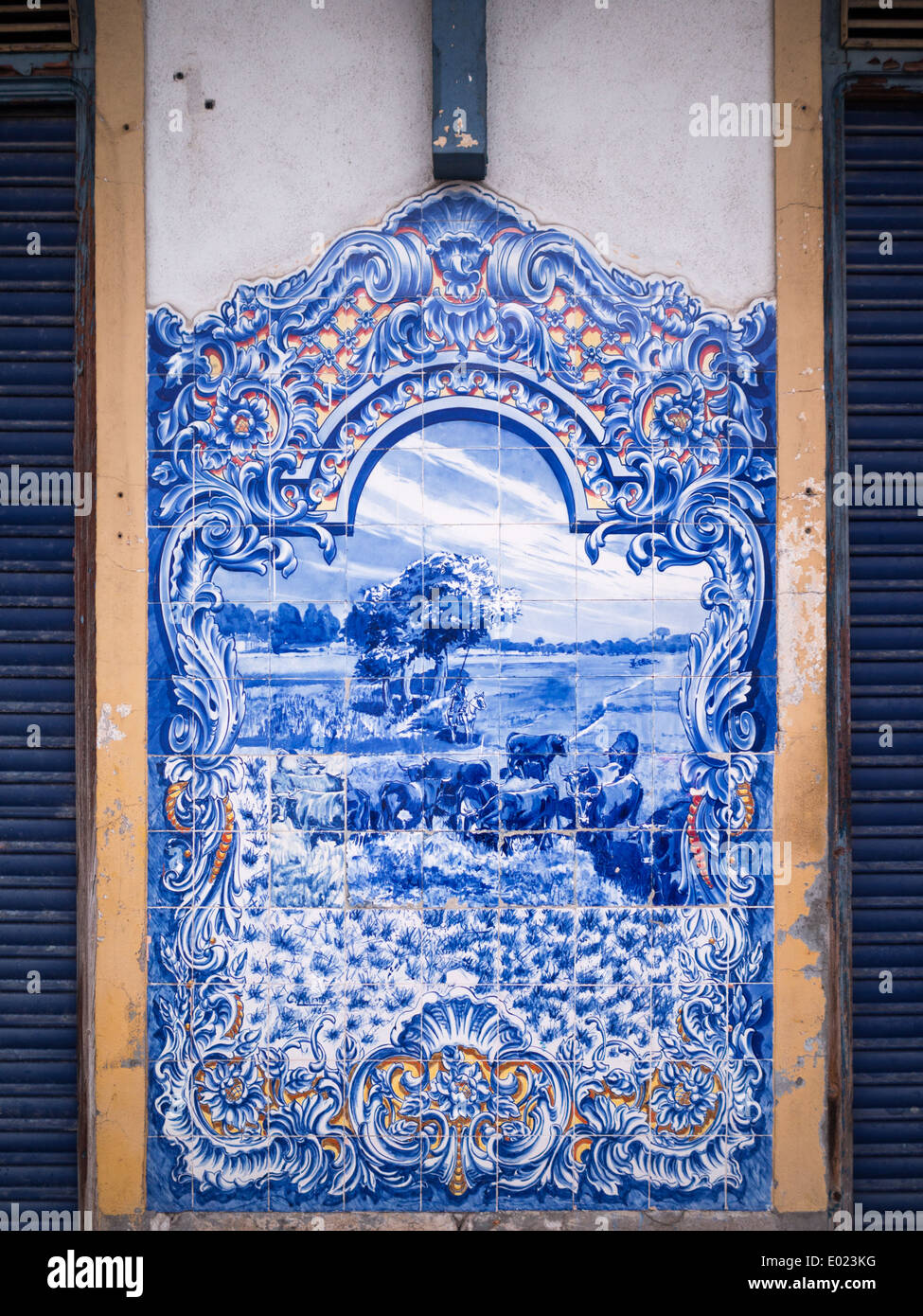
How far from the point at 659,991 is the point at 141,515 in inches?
97.5

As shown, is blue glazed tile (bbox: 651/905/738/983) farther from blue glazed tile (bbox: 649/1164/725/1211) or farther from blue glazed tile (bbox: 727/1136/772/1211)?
blue glazed tile (bbox: 649/1164/725/1211)

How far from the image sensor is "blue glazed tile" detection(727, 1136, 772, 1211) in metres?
3.11

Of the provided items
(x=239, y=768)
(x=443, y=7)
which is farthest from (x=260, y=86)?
(x=239, y=768)

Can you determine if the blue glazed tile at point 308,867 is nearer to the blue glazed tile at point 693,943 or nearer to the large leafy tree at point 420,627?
the large leafy tree at point 420,627

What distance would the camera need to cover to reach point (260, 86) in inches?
125

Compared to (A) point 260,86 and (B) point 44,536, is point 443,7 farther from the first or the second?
(B) point 44,536

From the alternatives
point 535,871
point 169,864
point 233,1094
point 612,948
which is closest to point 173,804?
point 169,864

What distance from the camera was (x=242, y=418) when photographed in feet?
10.4

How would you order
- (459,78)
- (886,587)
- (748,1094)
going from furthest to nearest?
(886,587) < (748,1094) < (459,78)

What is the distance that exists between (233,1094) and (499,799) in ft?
4.51

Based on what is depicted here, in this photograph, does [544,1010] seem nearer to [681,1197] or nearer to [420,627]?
[681,1197]

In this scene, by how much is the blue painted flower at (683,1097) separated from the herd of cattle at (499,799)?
0.88 metres

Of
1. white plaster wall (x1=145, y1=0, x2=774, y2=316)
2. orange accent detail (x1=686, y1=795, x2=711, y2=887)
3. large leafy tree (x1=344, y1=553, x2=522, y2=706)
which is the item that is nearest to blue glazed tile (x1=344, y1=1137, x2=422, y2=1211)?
orange accent detail (x1=686, y1=795, x2=711, y2=887)

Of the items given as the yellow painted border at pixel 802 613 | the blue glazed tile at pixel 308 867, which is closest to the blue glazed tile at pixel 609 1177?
the yellow painted border at pixel 802 613
